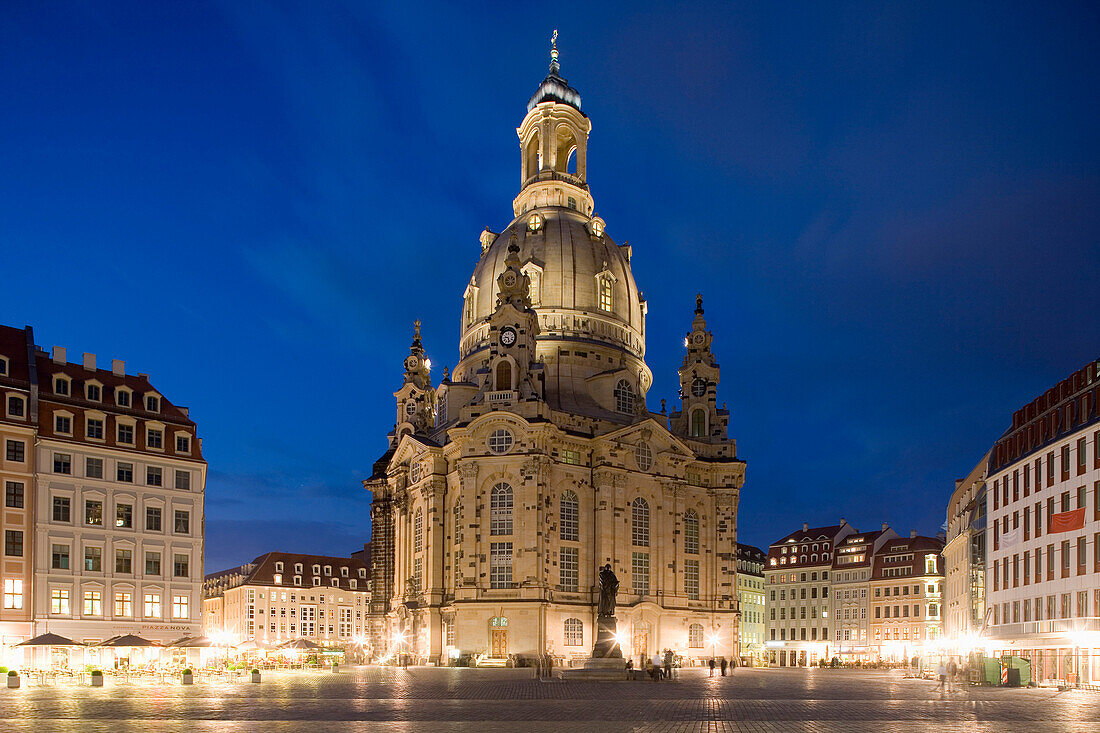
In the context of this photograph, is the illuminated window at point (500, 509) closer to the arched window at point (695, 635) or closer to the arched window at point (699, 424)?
the arched window at point (695, 635)

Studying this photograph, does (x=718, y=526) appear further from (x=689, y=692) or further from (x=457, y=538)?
(x=689, y=692)

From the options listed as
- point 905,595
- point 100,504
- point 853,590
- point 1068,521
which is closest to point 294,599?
point 853,590

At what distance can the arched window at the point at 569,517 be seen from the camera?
311 ft

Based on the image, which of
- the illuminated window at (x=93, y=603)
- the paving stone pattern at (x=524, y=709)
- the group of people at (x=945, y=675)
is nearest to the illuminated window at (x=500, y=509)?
the illuminated window at (x=93, y=603)

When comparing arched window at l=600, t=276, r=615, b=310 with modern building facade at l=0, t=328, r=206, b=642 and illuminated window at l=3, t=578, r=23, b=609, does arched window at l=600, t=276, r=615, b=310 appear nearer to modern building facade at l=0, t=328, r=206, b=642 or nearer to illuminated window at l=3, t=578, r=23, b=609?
modern building facade at l=0, t=328, r=206, b=642

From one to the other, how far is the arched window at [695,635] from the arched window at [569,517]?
47.5 ft

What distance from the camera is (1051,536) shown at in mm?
60406

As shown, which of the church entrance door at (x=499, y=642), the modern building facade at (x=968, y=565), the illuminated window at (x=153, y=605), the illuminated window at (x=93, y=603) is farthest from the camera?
the church entrance door at (x=499, y=642)

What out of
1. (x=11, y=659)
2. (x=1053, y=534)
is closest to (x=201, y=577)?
(x=11, y=659)

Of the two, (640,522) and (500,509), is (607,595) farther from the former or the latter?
(640,522)

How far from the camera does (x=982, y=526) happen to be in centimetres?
7550

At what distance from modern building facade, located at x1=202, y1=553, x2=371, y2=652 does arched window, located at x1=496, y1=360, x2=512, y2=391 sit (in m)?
62.2

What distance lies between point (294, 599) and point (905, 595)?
80.5 metres

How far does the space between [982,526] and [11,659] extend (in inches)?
2382
